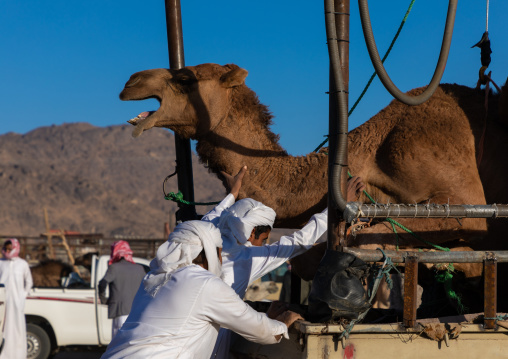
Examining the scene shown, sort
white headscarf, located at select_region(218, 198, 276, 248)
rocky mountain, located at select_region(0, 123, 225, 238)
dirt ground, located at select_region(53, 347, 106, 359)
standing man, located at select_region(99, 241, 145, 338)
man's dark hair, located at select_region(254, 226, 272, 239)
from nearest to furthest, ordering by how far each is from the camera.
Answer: white headscarf, located at select_region(218, 198, 276, 248) → man's dark hair, located at select_region(254, 226, 272, 239) → standing man, located at select_region(99, 241, 145, 338) → dirt ground, located at select_region(53, 347, 106, 359) → rocky mountain, located at select_region(0, 123, 225, 238)

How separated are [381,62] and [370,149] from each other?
159 cm

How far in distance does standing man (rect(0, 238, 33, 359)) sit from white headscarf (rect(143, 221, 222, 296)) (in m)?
7.92

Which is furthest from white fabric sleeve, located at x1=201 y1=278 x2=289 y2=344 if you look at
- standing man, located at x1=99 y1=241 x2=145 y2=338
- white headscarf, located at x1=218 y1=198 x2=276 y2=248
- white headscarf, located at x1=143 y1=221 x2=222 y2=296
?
standing man, located at x1=99 y1=241 x2=145 y2=338

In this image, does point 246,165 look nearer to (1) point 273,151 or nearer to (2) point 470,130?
(1) point 273,151

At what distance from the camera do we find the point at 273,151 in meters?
5.45

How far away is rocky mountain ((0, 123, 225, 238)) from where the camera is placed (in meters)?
77.5

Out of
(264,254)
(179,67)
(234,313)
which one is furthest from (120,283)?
(234,313)

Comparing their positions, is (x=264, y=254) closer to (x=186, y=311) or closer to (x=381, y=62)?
(x=186, y=311)

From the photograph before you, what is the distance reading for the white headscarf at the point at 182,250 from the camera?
3652 millimetres

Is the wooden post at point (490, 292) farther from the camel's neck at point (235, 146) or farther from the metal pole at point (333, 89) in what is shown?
the camel's neck at point (235, 146)

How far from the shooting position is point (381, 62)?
139 inches

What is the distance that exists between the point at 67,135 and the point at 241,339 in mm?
140004

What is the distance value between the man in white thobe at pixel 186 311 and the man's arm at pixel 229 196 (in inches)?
54.3

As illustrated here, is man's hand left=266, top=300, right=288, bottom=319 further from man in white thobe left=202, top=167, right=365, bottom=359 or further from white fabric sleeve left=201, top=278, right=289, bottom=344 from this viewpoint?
man in white thobe left=202, top=167, right=365, bottom=359
